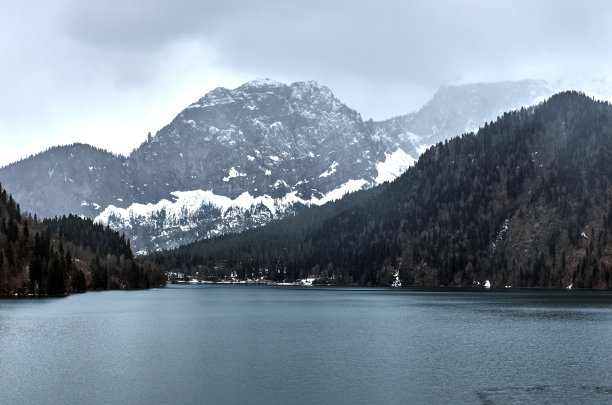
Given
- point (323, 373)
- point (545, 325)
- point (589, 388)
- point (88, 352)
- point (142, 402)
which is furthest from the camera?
point (545, 325)

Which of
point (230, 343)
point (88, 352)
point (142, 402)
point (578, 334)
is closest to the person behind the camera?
point (142, 402)

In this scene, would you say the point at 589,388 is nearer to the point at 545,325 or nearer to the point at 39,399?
the point at 39,399

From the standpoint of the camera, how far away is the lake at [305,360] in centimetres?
6203

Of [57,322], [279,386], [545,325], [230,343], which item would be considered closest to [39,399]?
[279,386]

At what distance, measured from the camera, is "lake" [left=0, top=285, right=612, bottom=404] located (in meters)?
62.0

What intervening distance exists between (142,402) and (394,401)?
23.7 m

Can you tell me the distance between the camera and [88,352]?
87.8 m

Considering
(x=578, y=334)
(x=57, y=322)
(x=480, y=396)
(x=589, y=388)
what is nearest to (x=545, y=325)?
(x=578, y=334)

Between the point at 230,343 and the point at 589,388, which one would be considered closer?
the point at 589,388

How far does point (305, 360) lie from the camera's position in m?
81.9

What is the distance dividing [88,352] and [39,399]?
95.0 ft

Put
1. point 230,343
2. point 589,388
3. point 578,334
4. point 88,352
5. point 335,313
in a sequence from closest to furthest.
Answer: point 589,388 → point 88,352 → point 230,343 → point 578,334 → point 335,313

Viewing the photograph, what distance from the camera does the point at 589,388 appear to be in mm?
65062

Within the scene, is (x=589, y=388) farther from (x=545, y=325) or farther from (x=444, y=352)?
(x=545, y=325)
